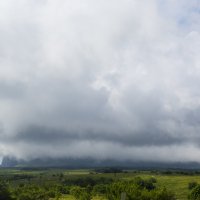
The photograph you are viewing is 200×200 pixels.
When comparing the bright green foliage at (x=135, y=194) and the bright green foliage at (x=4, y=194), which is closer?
the bright green foliage at (x=4, y=194)

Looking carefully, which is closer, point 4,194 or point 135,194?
point 135,194

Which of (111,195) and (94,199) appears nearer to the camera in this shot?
(111,195)

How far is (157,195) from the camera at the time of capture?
163m

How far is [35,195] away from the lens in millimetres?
197125

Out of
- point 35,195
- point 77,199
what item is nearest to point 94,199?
point 77,199

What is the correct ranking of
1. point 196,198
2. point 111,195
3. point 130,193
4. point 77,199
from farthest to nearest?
point 77,199
point 196,198
point 111,195
point 130,193

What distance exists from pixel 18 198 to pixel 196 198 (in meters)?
75.7

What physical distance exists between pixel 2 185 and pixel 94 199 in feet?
170

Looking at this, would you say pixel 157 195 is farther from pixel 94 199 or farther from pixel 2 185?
pixel 2 185

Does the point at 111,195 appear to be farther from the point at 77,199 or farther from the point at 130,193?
the point at 77,199

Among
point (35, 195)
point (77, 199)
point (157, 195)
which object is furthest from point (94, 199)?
point (157, 195)

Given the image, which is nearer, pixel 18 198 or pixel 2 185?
pixel 2 185

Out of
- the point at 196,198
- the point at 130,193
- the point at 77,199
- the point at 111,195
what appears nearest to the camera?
the point at 130,193

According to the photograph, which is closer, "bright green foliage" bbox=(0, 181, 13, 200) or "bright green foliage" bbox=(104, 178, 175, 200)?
"bright green foliage" bbox=(0, 181, 13, 200)
